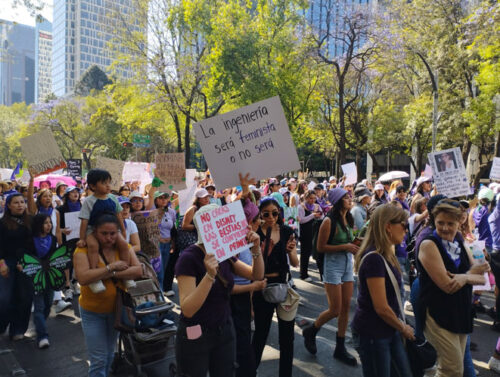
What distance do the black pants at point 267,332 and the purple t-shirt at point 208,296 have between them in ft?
3.59

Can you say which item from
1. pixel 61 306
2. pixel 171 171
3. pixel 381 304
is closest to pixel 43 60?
pixel 171 171

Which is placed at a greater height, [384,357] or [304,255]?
[384,357]

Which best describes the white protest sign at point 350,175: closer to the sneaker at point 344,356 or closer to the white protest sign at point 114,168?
the white protest sign at point 114,168

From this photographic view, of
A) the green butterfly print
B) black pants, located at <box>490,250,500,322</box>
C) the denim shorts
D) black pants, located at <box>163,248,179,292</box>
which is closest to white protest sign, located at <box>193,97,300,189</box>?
the denim shorts

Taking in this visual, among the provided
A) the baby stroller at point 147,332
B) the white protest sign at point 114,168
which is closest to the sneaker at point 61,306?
the baby stroller at point 147,332

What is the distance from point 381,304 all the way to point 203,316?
3.98 ft

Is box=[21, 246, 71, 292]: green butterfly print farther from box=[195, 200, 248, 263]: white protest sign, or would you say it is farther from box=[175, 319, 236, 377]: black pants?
box=[195, 200, 248, 263]: white protest sign

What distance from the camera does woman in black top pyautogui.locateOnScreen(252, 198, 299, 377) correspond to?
3.92 meters

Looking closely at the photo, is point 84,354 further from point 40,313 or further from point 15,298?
point 15,298

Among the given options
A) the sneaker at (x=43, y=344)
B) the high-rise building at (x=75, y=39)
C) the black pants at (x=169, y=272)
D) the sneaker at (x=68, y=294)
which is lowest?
the sneaker at (x=43, y=344)

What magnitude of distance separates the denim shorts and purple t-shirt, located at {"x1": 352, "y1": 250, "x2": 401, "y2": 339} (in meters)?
1.67

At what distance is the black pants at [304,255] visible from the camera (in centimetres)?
832

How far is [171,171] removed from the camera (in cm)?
755

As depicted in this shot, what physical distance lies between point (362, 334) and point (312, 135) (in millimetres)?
28612
